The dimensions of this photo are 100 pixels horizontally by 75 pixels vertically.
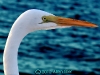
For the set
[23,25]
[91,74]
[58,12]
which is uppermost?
[58,12]

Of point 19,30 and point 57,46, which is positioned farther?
point 57,46

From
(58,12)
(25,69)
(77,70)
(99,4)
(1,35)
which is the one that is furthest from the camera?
(99,4)

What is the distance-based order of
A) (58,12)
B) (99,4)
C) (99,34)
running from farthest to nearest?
(99,4) → (58,12) → (99,34)

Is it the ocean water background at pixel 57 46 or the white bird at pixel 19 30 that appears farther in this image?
the ocean water background at pixel 57 46

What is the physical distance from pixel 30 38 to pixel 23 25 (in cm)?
612

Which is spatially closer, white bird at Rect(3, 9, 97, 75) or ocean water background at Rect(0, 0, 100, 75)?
white bird at Rect(3, 9, 97, 75)

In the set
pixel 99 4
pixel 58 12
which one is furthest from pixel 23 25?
pixel 99 4

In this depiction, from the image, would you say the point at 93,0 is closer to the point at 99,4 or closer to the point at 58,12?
the point at 99,4

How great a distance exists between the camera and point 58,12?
11.3m

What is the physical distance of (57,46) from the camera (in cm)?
883

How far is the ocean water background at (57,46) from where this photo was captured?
303 inches

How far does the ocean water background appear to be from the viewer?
7.69 metres

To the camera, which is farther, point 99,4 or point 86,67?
point 99,4

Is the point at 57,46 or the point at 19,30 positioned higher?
the point at 19,30
